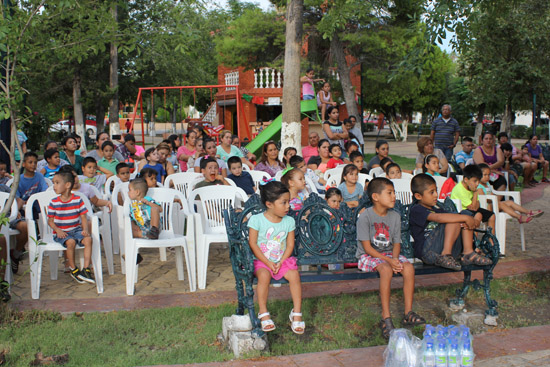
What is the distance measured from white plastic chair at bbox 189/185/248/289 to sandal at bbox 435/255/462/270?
2.27m

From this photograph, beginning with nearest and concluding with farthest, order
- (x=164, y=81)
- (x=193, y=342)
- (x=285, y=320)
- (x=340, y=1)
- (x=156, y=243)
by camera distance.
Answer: (x=193, y=342) → (x=285, y=320) → (x=156, y=243) → (x=340, y=1) → (x=164, y=81)

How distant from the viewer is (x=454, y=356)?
363 cm

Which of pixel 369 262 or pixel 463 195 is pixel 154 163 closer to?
pixel 463 195

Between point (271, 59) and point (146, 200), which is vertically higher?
point (271, 59)

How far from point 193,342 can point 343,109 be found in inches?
1085

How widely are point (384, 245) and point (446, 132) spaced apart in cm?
781

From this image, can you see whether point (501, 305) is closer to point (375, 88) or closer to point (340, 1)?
point (340, 1)

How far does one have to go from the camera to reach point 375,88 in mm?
23594

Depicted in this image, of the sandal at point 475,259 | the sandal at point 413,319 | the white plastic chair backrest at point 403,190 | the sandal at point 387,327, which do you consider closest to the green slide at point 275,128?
the white plastic chair backrest at point 403,190

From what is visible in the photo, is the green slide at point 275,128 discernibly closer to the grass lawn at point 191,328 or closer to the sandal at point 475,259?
the grass lawn at point 191,328

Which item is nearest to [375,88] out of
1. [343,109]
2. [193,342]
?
[343,109]

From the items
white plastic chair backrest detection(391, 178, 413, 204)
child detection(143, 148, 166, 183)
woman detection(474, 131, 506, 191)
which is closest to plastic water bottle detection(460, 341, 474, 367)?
white plastic chair backrest detection(391, 178, 413, 204)

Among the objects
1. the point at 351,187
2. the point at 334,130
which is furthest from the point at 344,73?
the point at 351,187

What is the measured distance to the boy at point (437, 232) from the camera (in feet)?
16.0
